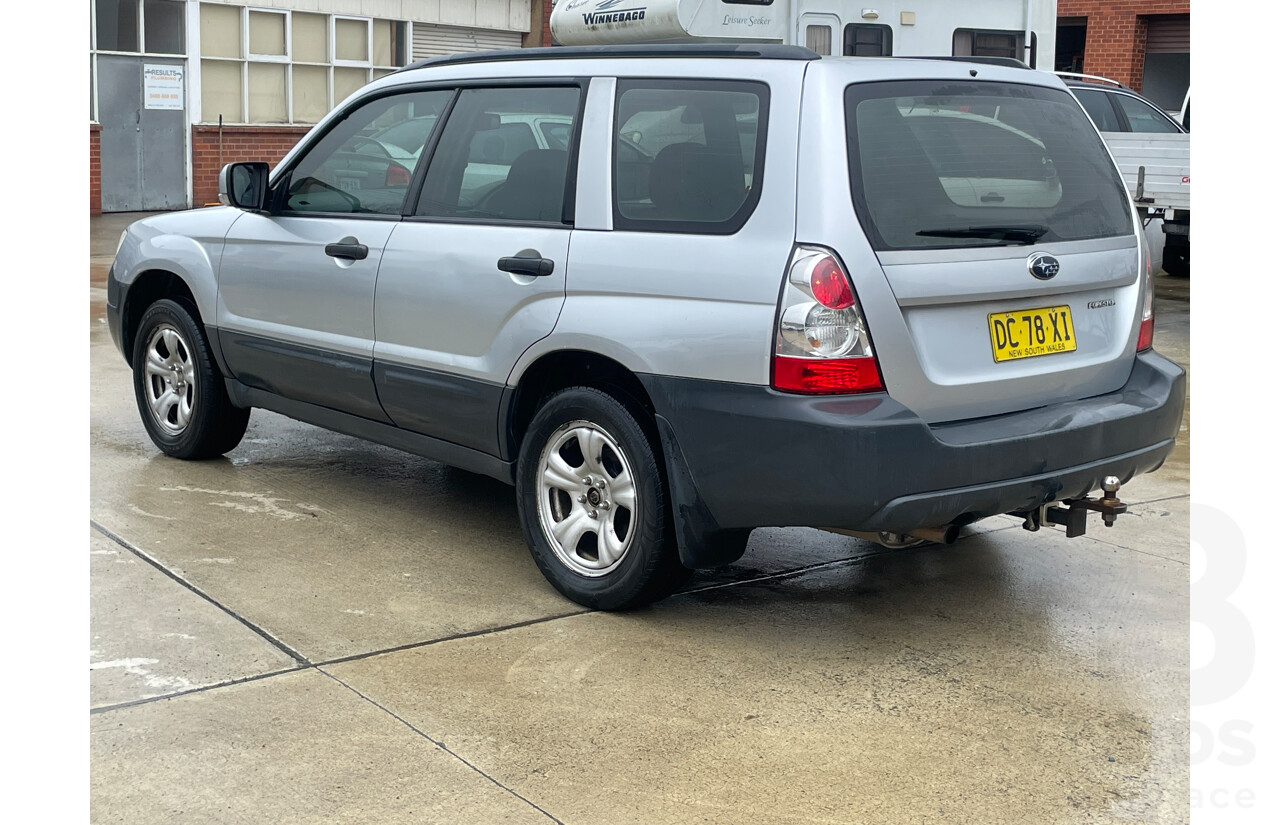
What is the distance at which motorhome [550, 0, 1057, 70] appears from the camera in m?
8.41

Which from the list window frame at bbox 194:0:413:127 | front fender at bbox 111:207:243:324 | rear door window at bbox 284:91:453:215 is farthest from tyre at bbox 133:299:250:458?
window frame at bbox 194:0:413:127

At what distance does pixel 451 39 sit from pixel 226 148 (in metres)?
5.23

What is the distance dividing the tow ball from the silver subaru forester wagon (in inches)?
0.4

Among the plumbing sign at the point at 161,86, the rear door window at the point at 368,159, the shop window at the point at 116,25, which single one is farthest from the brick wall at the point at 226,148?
the rear door window at the point at 368,159

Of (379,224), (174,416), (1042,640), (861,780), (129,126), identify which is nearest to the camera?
(861,780)

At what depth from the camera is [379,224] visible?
17.7ft

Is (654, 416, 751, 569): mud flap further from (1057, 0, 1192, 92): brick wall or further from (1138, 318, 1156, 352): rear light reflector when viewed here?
(1057, 0, 1192, 92): brick wall

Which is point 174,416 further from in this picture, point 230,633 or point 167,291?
point 230,633

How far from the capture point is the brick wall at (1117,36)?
25.2 m

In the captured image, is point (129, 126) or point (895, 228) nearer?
point (895, 228)

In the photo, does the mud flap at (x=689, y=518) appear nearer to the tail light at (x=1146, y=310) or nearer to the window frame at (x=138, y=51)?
the tail light at (x=1146, y=310)

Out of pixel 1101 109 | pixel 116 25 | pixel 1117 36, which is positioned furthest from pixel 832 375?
pixel 1117 36

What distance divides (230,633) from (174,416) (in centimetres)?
250

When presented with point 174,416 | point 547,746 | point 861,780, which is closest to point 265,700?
point 547,746
